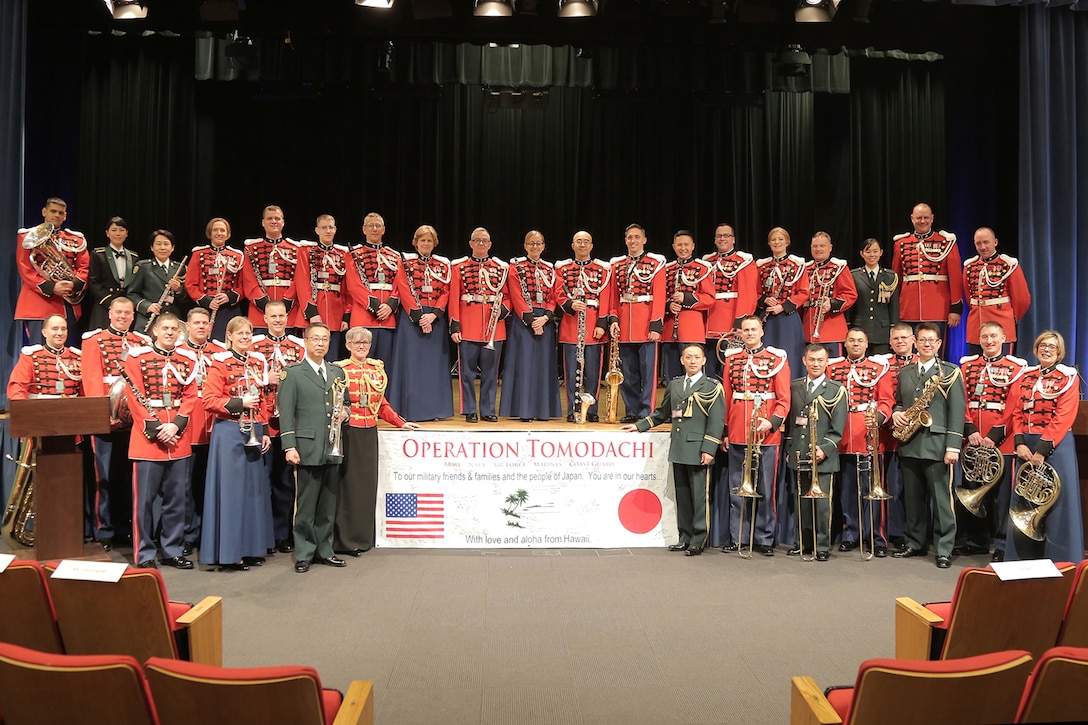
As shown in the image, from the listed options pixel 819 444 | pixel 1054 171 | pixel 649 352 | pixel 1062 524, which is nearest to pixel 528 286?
pixel 649 352

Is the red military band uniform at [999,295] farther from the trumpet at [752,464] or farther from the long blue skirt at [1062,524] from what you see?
the trumpet at [752,464]

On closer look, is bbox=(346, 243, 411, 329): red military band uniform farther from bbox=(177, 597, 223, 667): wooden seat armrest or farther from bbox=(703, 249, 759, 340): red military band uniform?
bbox=(177, 597, 223, 667): wooden seat armrest

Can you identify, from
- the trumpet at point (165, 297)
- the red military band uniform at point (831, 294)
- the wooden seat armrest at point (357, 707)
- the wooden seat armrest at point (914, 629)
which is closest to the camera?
the wooden seat armrest at point (357, 707)

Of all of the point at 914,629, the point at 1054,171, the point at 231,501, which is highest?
the point at 1054,171

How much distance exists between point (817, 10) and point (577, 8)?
7.50 feet

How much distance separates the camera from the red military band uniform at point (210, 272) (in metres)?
8.63

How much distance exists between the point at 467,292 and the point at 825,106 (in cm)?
599

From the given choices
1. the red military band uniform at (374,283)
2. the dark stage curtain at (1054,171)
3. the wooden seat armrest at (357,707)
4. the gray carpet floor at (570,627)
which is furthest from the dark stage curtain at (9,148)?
the dark stage curtain at (1054,171)

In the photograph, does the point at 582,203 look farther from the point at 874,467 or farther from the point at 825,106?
the point at 874,467

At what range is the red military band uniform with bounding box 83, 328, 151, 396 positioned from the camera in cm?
686

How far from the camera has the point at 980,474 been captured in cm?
709

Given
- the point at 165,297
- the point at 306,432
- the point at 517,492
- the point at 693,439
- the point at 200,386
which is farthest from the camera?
the point at 165,297

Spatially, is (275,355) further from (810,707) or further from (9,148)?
(810,707)

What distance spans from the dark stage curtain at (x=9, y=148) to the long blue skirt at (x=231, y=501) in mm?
3265
